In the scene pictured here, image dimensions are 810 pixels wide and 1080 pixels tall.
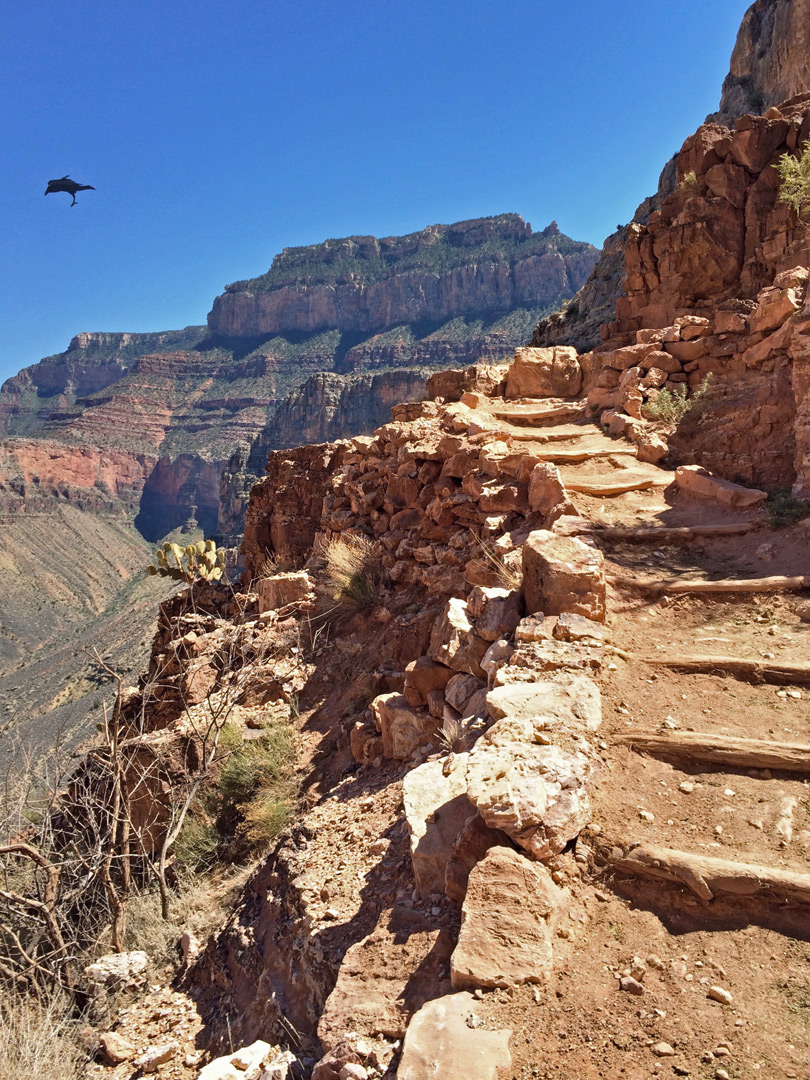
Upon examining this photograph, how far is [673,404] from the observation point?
8.37 meters

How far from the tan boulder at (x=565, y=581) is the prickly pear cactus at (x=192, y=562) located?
9610mm

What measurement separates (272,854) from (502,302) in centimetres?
12414

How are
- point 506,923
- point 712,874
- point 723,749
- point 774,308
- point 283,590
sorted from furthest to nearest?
point 283,590 < point 774,308 < point 723,749 < point 712,874 < point 506,923

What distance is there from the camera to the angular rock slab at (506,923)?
99.1 inches

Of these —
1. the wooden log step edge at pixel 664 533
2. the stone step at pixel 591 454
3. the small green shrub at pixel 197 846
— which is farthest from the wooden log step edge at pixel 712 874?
the stone step at pixel 591 454

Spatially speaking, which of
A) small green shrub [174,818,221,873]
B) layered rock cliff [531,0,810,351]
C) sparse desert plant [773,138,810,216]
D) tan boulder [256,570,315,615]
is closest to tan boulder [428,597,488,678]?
small green shrub [174,818,221,873]

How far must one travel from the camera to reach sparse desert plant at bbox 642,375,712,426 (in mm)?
8234

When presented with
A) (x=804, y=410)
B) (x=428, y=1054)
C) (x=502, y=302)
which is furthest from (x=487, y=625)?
(x=502, y=302)

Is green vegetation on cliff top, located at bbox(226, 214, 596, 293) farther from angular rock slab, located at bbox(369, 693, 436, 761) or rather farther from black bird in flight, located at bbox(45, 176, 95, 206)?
angular rock slab, located at bbox(369, 693, 436, 761)

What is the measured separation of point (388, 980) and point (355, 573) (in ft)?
19.1

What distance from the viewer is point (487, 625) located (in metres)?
4.90

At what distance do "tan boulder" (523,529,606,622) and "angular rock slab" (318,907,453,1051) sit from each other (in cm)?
214

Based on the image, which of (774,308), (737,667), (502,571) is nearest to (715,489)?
(502,571)

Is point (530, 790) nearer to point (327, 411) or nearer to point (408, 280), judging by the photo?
point (327, 411)
